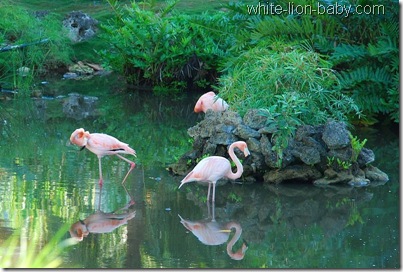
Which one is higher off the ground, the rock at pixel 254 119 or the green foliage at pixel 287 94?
Answer: the green foliage at pixel 287 94

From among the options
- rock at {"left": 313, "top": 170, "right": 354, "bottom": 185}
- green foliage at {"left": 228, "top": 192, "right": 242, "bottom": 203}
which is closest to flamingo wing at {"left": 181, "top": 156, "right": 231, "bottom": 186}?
green foliage at {"left": 228, "top": 192, "right": 242, "bottom": 203}

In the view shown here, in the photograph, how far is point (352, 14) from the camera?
46.0 feet

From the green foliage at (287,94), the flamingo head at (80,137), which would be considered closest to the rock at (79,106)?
the green foliage at (287,94)

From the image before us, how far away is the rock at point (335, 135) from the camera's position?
9.81m

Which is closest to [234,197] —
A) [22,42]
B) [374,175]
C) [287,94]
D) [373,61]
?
[287,94]

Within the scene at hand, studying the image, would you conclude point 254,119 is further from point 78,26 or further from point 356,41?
point 78,26

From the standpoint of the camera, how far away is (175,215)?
27.9ft

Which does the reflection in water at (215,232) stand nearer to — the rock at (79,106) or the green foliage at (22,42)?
the rock at (79,106)

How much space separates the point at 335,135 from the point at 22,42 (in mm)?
10327

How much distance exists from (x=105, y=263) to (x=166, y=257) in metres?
0.54

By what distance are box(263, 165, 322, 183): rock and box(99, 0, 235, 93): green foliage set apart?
346 inches

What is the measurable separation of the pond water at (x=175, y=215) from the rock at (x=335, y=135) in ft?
1.59

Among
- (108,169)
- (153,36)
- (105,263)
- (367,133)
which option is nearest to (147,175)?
(108,169)

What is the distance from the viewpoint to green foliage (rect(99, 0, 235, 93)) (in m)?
18.7
